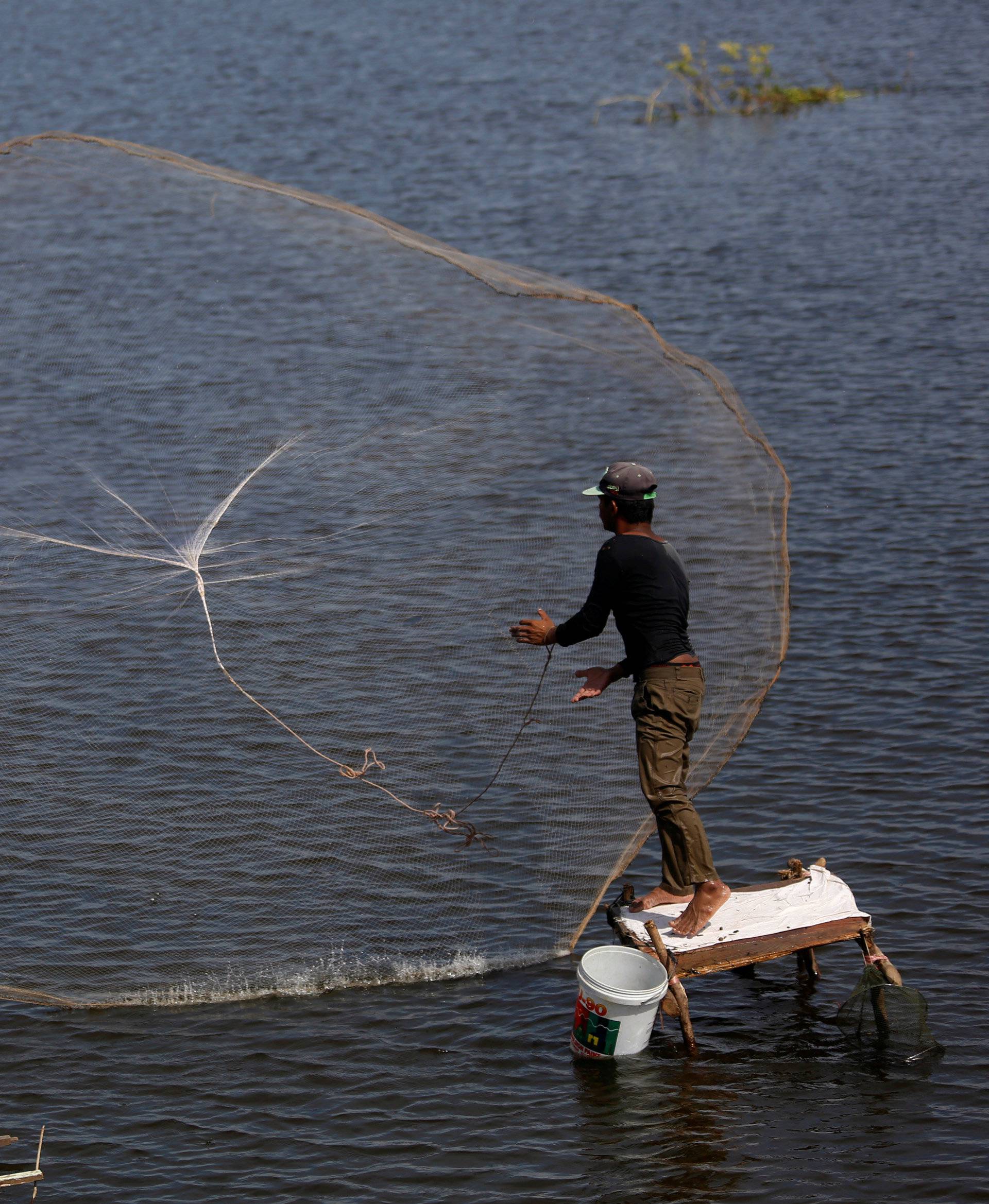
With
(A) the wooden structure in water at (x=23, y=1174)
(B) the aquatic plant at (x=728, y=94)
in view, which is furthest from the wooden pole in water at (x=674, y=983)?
(B) the aquatic plant at (x=728, y=94)

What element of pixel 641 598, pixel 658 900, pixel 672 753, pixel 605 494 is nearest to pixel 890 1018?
pixel 658 900

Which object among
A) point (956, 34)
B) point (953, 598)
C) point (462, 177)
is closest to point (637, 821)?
point (953, 598)

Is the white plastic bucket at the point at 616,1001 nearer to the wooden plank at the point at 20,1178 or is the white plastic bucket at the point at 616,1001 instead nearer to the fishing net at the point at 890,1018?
the fishing net at the point at 890,1018

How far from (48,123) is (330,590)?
61.0 feet

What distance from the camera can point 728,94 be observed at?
26469 mm

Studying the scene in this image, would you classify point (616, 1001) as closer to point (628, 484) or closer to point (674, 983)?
point (674, 983)

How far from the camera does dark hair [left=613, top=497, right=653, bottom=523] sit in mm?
6152

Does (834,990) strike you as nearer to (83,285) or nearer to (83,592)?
(83,592)

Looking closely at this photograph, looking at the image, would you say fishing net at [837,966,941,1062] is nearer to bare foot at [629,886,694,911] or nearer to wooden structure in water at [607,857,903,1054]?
wooden structure in water at [607,857,903,1054]

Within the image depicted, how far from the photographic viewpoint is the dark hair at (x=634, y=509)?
6.15 metres

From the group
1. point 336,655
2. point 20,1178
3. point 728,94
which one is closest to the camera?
point 20,1178

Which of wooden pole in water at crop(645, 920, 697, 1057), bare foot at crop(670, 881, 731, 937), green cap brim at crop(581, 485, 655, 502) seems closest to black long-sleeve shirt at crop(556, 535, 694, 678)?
green cap brim at crop(581, 485, 655, 502)

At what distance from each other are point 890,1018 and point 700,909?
856 mm

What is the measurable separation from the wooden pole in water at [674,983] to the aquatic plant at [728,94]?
2043 centimetres
